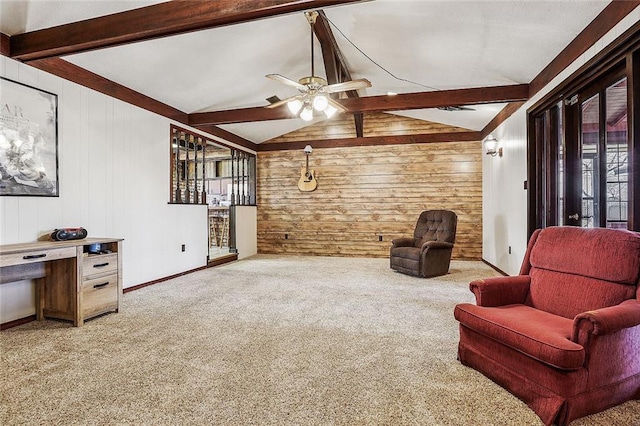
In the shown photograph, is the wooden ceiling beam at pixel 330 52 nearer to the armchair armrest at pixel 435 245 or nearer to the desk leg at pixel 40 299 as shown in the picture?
the armchair armrest at pixel 435 245

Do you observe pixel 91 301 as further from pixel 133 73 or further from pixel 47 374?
pixel 133 73

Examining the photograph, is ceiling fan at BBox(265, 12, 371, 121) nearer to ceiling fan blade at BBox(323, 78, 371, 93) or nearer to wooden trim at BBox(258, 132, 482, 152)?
ceiling fan blade at BBox(323, 78, 371, 93)

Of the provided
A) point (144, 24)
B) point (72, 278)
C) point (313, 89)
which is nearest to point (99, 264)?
point (72, 278)

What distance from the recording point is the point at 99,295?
121 inches

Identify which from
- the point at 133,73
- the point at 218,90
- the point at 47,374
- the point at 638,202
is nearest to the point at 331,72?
the point at 218,90

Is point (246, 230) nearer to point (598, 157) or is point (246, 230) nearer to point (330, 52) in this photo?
point (330, 52)

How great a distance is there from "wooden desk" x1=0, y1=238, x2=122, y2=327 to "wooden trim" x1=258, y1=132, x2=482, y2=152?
4.81 m

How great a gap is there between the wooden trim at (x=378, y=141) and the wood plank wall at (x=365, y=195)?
9 centimetres

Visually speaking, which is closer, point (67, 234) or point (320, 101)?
point (67, 234)

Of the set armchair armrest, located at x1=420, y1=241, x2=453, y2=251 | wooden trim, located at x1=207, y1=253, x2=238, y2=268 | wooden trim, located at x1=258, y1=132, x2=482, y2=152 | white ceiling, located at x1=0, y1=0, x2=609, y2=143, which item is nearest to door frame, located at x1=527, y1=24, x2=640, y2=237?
white ceiling, located at x1=0, y1=0, x2=609, y2=143

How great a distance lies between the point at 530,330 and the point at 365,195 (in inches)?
218

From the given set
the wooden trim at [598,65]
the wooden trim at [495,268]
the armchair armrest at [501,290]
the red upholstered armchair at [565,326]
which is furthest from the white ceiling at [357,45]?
the wooden trim at [495,268]

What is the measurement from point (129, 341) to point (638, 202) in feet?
12.1

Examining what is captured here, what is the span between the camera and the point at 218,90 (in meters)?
4.70
